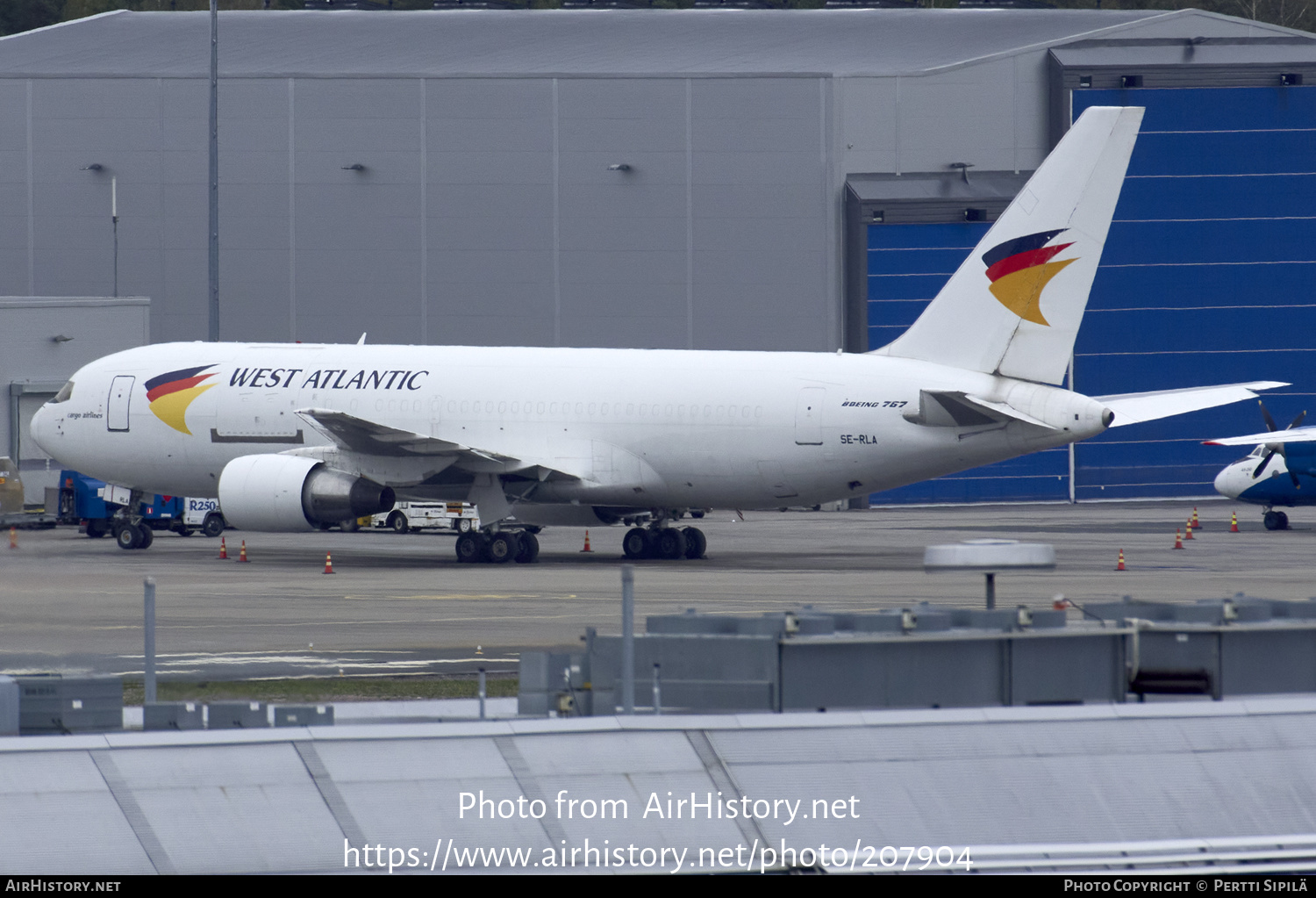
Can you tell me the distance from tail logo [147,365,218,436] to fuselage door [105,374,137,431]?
640 millimetres

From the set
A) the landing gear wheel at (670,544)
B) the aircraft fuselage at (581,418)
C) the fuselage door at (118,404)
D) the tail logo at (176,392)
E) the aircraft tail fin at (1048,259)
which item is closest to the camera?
the aircraft tail fin at (1048,259)

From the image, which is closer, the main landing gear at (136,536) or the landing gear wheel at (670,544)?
the landing gear wheel at (670,544)

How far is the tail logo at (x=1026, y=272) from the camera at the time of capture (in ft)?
123

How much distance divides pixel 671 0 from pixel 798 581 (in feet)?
243

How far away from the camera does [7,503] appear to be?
4897 cm

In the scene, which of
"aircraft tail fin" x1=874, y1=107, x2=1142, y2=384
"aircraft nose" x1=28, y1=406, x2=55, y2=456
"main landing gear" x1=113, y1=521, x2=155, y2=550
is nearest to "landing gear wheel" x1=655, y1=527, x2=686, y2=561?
"aircraft tail fin" x1=874, y1=107, x2=1142, y2=384

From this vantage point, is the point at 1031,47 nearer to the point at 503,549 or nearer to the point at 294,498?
the point at 503,549

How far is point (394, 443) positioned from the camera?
3866cm

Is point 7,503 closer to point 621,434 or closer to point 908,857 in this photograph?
point 621,434

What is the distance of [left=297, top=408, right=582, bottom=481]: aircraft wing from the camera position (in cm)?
3791

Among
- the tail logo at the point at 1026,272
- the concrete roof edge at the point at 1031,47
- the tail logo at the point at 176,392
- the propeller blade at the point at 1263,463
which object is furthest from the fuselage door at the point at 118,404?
the concrete roof edge at the point at 1031,47

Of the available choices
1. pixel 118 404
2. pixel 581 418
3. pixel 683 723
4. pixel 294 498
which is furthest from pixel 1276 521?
pixel 683 723

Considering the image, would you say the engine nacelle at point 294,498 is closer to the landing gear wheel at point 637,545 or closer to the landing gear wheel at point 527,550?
the landing gear wheel at point 527,550

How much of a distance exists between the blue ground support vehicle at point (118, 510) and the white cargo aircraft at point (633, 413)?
9.22 ft
